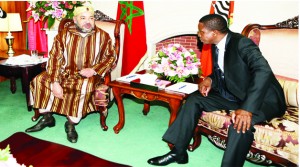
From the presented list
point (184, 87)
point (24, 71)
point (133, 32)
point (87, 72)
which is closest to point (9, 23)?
point (24, 71)

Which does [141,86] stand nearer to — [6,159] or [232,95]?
[232,95]

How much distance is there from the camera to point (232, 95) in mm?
2506

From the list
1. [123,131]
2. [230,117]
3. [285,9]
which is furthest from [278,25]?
[123,131]

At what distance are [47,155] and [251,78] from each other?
5.01ft

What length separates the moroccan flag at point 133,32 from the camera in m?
3.96

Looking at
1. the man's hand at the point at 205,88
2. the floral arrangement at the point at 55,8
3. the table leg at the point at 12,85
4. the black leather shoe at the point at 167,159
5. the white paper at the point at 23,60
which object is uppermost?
the floral arrangement at the point at 55,8

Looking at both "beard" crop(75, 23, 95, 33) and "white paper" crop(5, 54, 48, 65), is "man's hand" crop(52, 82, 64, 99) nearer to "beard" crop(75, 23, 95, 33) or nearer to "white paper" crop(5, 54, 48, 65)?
"beard" crop(75, 23, 95, 33)

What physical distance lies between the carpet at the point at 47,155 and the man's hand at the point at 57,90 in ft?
3.52

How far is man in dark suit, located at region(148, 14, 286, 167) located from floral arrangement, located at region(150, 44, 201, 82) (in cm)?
27

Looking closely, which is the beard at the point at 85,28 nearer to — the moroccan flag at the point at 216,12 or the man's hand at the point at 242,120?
the moroccan flag at the point at 216,12

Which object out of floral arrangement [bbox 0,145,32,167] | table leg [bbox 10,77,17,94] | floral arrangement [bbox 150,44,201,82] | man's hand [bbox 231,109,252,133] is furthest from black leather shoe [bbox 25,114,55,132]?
man's hand [bbox 231,109,252,133]

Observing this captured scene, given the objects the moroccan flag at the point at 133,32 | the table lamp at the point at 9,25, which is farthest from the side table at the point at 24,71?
the moroccan flag at the point at 133,32

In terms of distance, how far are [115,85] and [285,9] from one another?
2116 mm

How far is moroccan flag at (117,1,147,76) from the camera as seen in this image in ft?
13.0
